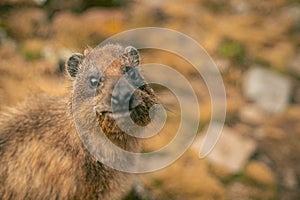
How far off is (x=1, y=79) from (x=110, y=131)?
5298 mm

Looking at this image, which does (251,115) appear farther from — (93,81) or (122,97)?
(122,97)

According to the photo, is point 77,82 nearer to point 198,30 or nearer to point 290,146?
point 290,146

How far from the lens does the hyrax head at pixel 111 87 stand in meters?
5.62

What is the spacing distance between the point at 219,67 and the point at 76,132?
678cm

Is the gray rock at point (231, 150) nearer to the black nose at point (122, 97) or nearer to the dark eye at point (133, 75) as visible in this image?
the dark eye at point (133, 75)

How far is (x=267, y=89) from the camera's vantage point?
39.8 ft

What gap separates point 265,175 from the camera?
10398 mm

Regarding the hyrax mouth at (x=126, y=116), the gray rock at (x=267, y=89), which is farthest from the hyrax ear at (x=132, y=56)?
the gray rock at (x=267, y=89)

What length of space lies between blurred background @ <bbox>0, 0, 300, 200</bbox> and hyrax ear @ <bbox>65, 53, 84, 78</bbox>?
Answer: 8.74ft

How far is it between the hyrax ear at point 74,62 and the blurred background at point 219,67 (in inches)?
105

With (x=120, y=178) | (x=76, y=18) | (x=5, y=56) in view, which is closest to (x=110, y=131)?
(x=120, y=178)

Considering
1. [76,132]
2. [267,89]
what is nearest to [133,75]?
[76,132]

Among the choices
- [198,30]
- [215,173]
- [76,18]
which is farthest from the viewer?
[198,30]

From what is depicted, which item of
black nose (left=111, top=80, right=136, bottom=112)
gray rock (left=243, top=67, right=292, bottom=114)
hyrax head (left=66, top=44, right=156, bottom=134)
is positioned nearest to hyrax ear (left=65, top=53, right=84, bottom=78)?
hyrax head (left=66, top=44, right=156, bottom=134)
